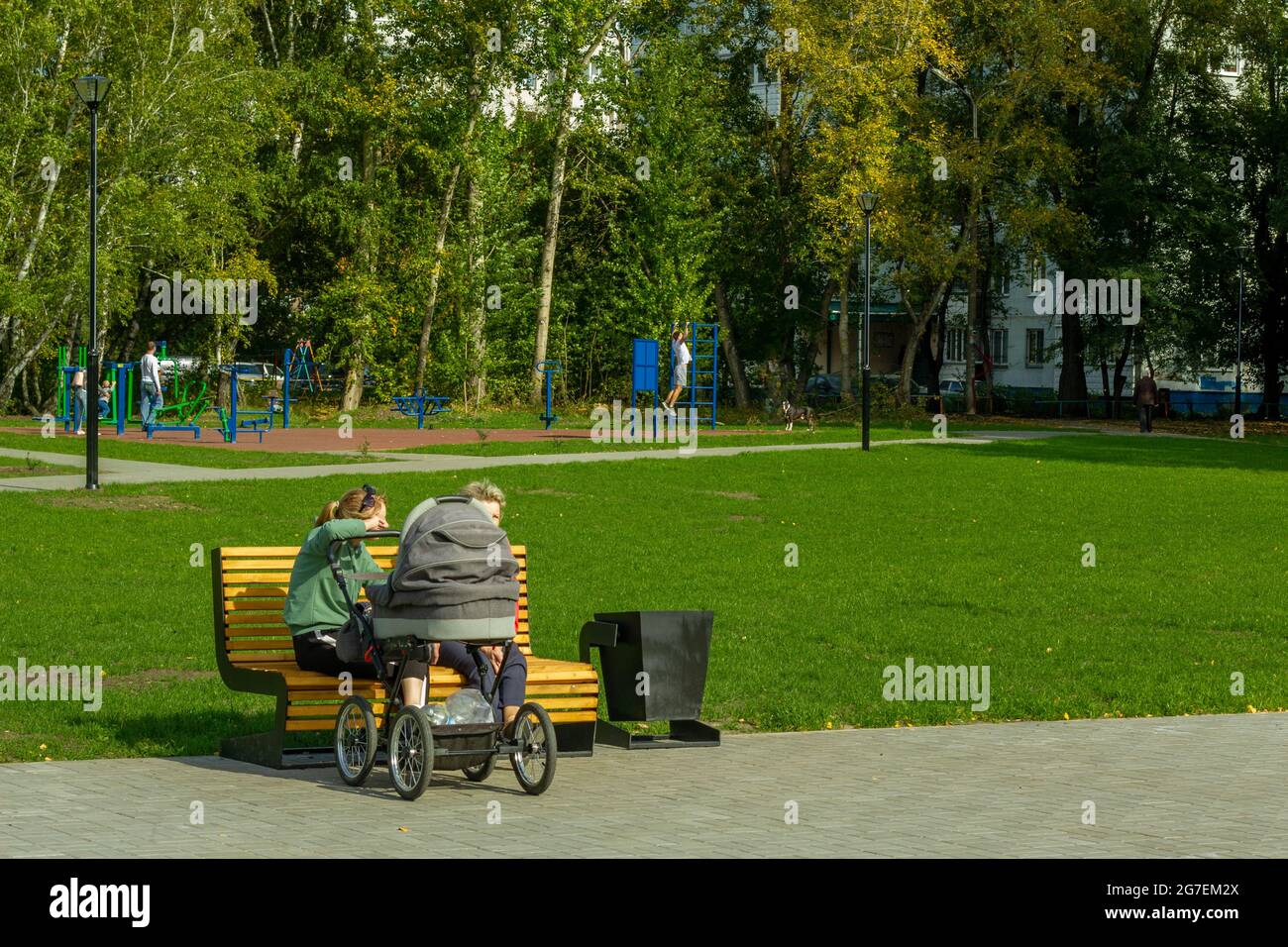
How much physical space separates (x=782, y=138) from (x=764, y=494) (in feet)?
90.3

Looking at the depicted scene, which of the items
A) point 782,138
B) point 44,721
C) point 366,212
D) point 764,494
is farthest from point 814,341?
point 44,721

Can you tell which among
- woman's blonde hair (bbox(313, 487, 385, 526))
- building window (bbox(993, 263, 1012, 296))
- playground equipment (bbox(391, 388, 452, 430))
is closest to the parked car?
building window (bbox(993, 263, 1012, 296))

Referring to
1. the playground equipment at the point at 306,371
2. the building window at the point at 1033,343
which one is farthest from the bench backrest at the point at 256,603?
the building window at the point at 1033,343

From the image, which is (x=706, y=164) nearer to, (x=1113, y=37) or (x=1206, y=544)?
(x=1113, y=37)

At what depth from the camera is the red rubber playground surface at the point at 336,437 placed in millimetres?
34344

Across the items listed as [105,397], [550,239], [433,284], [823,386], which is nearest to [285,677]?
[105,397]

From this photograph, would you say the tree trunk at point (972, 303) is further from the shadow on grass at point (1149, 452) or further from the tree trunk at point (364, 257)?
the tree trunk at point (364, 257)

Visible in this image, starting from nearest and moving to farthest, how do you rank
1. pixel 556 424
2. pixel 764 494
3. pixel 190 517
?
pixel 190 517 → pixel 764 494 → pixel 556 424

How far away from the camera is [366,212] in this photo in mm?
48250

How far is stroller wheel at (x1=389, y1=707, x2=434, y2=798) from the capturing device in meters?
8.93

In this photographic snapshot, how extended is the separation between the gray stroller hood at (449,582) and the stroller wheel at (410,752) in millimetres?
463

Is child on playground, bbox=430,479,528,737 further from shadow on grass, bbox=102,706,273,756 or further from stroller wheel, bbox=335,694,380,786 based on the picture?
shadow on grass, bbox=102,706,273,756

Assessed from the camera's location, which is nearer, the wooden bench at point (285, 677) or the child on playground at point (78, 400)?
the wooden bench at point (285, 677)

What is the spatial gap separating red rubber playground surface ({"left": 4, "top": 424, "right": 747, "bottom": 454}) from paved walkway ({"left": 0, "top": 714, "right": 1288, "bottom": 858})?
22.7 metres
